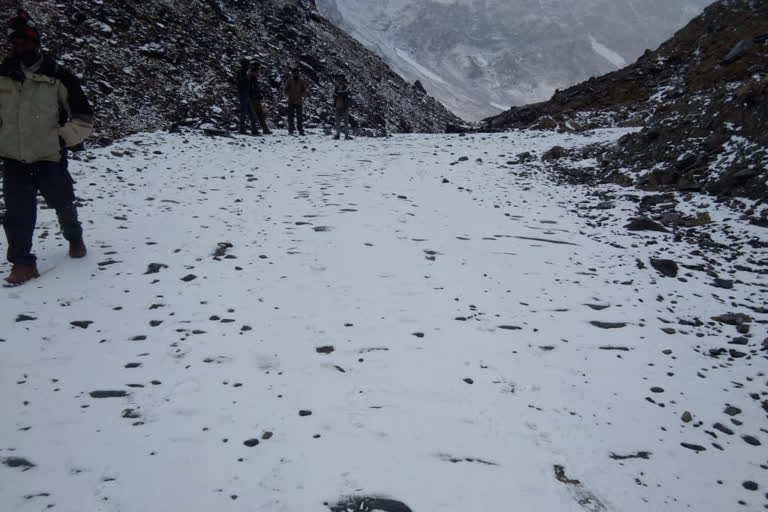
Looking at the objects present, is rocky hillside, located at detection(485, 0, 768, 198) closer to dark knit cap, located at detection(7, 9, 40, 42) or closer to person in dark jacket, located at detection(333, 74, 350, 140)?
person in dark jacket, located at detection(333, 74, 350, 140)

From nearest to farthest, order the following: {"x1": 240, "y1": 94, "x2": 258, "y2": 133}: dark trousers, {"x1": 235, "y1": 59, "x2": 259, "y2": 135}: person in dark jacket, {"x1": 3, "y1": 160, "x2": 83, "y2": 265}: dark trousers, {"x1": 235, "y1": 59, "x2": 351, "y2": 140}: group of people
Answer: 1. {"x1": 3, "y1": 160, "x2": 83, "y2": 265}: dark trousers
2. {"x1": 235, "y1": 59, "x2": 259, "y2": 135}: person in dark jacket
3. {"x1": 235, "y1": 59, "x2": 351, "y2": 140}: group of people
4. {"x1": 240, "y1": 94, "x2": 258, "y2": 133}: dark trousers

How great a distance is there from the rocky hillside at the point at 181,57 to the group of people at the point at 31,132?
8.97 metres

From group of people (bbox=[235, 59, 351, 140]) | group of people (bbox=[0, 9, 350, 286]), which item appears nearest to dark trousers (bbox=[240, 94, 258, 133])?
group of people (bbox=[235, 59, 351, 140])

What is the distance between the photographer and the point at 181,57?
21172 millimetres

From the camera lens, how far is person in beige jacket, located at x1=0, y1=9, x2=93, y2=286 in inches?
203

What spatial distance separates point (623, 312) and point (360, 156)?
11.2 metres

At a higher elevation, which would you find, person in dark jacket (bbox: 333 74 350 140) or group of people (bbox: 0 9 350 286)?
person in dark jacket (bbox: 333 74 350 140)

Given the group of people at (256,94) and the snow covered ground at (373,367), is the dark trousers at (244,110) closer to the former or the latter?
the group of people at (256,94)

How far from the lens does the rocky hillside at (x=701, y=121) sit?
361 inches

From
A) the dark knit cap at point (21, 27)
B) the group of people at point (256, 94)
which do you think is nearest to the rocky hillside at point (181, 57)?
the group of people at point (256, 94)

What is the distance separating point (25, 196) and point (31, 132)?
0.79m

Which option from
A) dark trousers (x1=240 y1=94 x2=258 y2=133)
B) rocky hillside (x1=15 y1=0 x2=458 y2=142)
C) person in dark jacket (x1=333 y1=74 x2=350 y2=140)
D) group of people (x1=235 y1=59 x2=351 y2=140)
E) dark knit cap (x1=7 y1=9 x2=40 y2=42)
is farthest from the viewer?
person in dark jacket (x1=333 y1=74 x2=350 y2=140)

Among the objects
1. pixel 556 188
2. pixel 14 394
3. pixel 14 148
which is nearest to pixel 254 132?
pixel 556 188

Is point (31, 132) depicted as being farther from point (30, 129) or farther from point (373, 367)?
point (373, 367)
